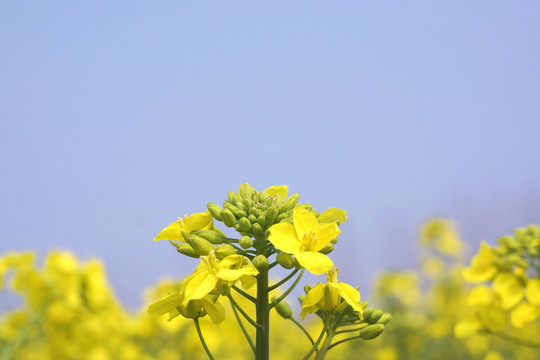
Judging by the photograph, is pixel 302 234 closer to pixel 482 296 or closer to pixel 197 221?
pixel 197 221

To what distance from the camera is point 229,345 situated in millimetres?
5801

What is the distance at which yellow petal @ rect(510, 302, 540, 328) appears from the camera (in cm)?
209

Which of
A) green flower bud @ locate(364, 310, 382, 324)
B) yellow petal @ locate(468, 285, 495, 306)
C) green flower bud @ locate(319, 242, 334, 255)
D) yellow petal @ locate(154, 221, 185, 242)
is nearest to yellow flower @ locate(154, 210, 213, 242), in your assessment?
yellow petal @ locate(154, 221, 185, 242)

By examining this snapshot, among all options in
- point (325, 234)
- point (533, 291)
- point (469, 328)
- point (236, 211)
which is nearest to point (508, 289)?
point (533, 291)

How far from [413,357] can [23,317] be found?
11.5 feet

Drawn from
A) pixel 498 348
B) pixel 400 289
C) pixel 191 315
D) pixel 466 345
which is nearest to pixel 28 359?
pixel 191 315

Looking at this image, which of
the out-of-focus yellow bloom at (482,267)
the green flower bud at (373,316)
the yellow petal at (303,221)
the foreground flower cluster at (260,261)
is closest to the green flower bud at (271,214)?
the foreground flower cluster at (260,261)

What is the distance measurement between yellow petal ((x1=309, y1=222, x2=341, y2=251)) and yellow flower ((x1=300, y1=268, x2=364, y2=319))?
105 mm

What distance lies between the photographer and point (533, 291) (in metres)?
2.12

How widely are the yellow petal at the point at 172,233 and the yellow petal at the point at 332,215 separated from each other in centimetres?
39

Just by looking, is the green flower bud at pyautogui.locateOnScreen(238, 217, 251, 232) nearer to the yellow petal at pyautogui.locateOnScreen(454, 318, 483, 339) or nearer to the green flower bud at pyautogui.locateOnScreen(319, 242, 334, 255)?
the green flower bud at pyautogui.locateOnScreen(319, 242, 334, 255)

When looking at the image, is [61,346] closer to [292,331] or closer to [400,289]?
[400,289]

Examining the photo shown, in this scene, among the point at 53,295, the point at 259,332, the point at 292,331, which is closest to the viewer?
the point at 259,332

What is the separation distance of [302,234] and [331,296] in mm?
199
